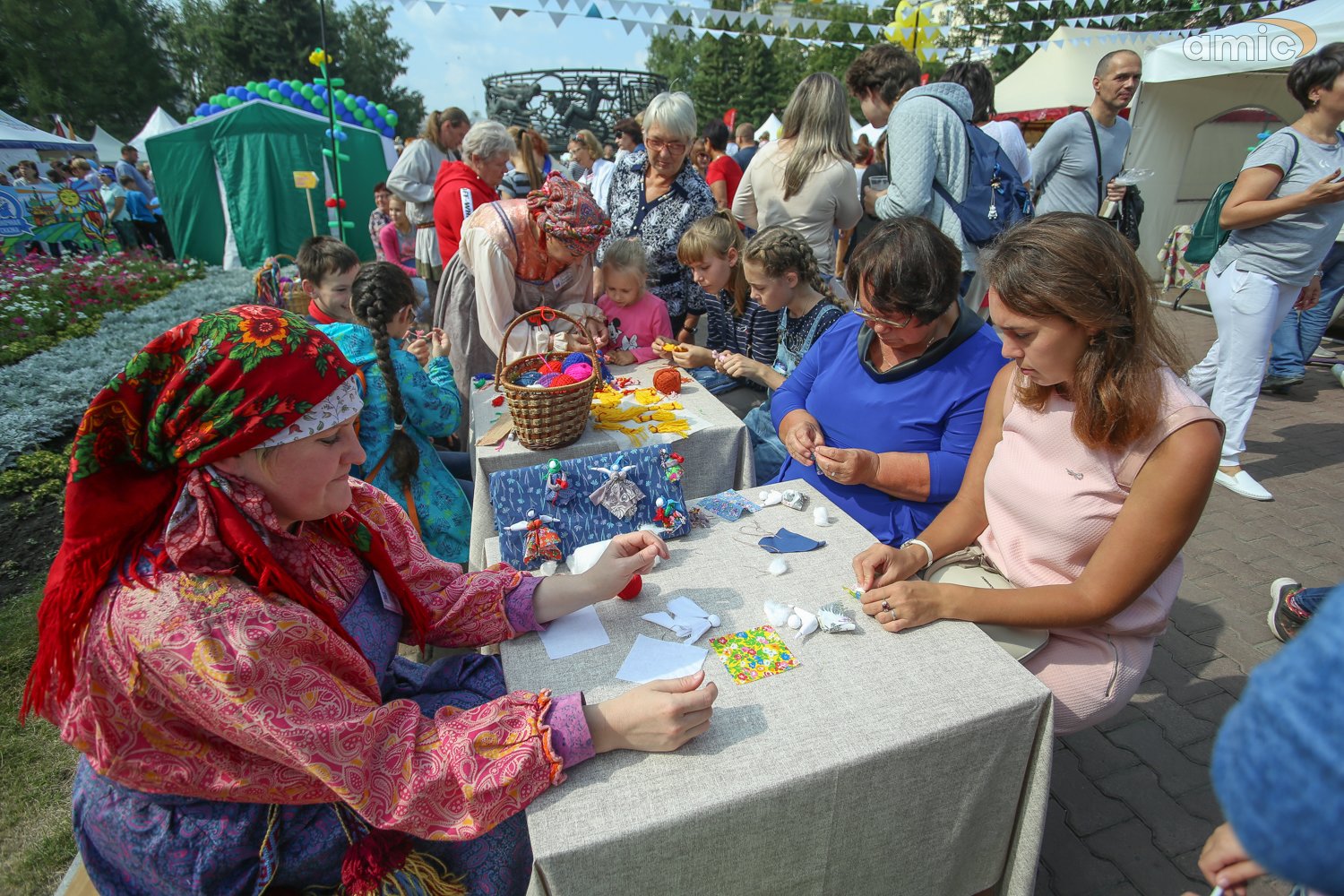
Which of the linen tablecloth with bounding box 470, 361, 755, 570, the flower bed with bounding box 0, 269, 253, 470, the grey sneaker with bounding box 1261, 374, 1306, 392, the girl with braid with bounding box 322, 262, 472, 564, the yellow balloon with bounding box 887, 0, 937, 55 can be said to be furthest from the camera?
the yellow balloon with bounding box 887, 0, 937, 55

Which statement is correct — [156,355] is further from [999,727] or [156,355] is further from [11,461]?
[11,461]

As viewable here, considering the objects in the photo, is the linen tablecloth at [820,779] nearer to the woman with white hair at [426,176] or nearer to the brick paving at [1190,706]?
the brick paving at [1190,706]

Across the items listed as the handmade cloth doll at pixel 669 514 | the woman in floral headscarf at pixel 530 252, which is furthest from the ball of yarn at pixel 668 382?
the handmade cloth doll at pixel 669 514

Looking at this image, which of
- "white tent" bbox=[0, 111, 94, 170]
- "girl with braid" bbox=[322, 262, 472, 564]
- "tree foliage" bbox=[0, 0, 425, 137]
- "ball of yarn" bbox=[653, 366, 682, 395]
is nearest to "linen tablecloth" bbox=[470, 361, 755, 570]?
"ball of yarn" bbox=[653, 366, 682, 395]

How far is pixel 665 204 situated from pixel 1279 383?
5168 millimetres

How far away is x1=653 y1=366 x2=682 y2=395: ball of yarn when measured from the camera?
3174 millimetres

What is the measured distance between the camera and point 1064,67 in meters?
10.9

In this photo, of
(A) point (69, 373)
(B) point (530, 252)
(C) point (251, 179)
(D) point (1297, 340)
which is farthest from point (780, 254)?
(C) point (251, 179)

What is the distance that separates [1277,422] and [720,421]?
4707mm

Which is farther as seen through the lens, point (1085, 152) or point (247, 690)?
point (1085, 152)

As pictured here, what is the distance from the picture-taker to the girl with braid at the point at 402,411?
268 centimetres

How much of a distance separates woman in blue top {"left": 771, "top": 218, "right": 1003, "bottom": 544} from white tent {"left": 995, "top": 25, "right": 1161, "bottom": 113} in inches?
417

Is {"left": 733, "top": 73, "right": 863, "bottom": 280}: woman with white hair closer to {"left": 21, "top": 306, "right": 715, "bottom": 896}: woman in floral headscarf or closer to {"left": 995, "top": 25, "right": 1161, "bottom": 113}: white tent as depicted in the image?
{"left": 21, "top": 306, "right": 715, "bottom": 896}: woman in floral headscarf
